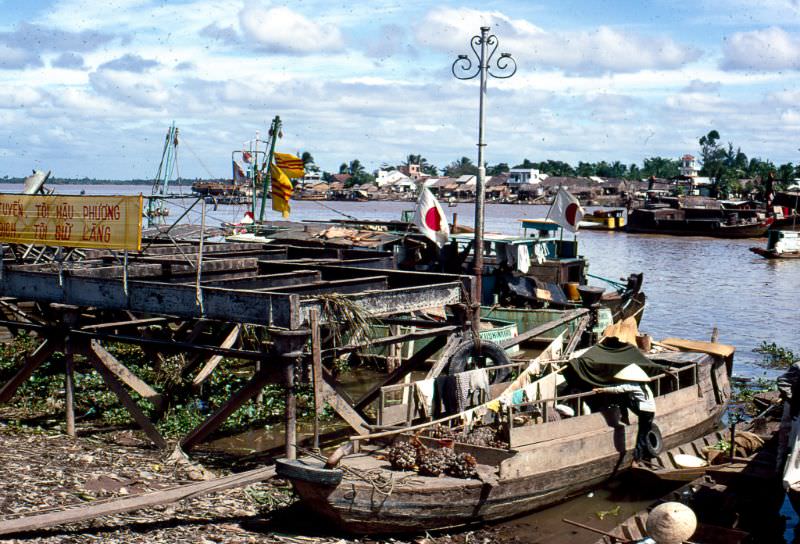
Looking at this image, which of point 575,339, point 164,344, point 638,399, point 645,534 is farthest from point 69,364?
point 575,339

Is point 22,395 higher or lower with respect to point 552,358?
lower

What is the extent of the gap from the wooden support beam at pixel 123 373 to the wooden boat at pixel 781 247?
52.6m

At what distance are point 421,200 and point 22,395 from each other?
8.88m

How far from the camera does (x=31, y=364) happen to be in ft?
44.6

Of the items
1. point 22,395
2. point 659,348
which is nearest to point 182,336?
Result: point 22,395

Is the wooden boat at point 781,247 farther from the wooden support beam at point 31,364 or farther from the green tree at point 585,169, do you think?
the green tree at point 585,169

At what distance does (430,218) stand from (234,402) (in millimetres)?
7677

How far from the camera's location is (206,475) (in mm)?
11539

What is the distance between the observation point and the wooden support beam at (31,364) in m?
13.3

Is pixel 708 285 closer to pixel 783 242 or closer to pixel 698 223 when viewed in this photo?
pixel 783 242

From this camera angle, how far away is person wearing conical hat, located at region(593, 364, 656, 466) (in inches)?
528

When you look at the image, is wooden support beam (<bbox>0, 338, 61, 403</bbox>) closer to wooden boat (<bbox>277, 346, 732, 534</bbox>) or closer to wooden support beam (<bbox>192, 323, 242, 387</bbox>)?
wooden support beam (<bbox>192, 323, 242, 387</bbox>)

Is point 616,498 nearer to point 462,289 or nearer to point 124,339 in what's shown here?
point 462,289

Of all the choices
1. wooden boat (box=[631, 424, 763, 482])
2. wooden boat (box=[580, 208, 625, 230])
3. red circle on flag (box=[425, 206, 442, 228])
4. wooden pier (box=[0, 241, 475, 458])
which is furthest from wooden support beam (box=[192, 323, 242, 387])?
wooden boat (box=[580, 208, 625, 230])
